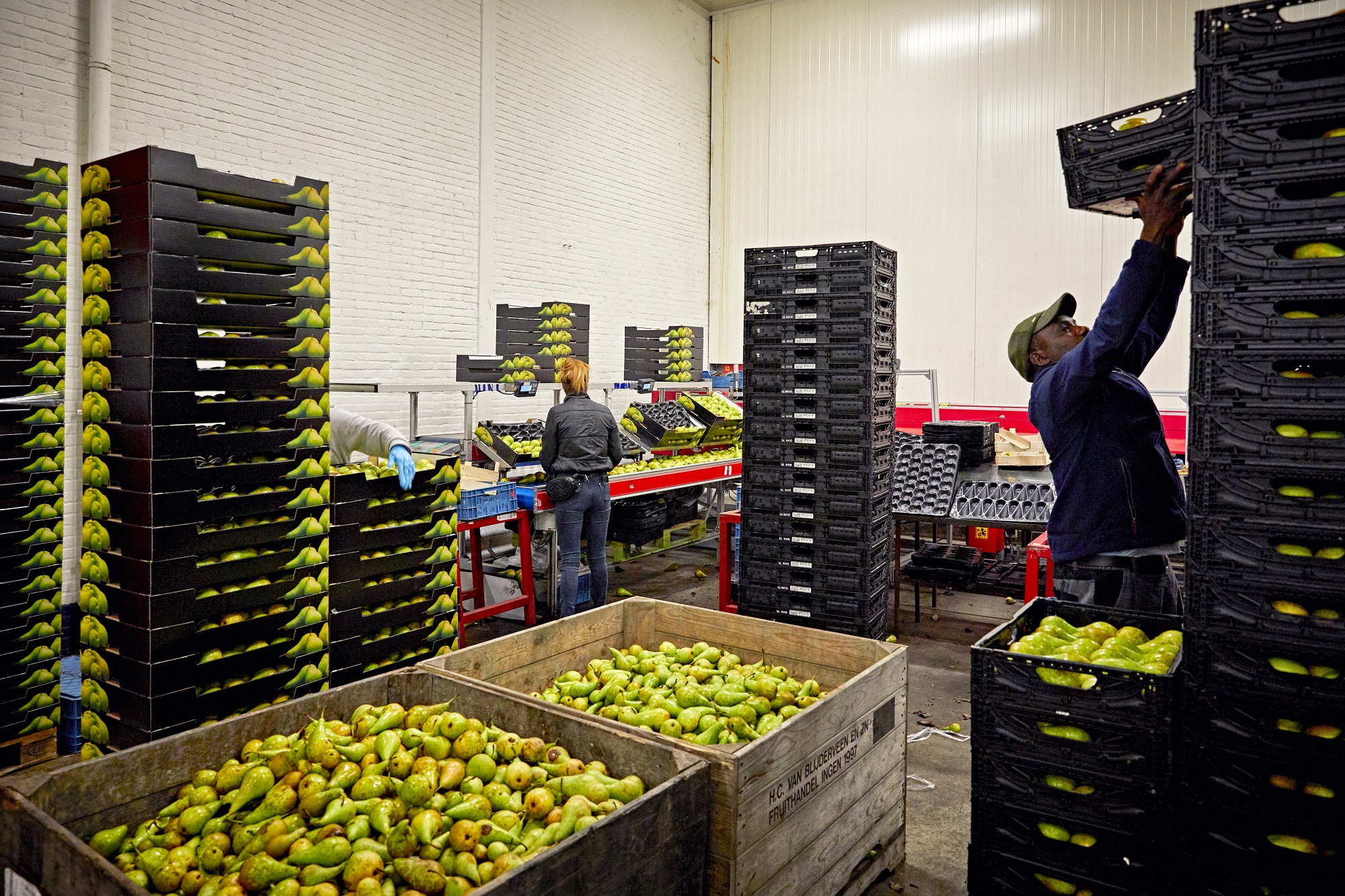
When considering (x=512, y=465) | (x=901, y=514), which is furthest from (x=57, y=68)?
(x=901, y=514)

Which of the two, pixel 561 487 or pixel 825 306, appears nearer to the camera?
pixel 825 306

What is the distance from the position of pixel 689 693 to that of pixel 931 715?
2570 mm

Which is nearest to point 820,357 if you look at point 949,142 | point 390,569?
point 390,569

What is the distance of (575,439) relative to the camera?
607cm

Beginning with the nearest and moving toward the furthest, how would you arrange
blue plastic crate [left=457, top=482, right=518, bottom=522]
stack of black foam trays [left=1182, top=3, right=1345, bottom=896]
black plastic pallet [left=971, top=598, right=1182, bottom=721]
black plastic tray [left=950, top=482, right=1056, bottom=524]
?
1. stack of black foam trays [left=1182, top=3, right=1345, bottom=896]
2. black plastic pallet [left=971, top=598, right=1182, bottom=721]
3. black plastic tray [left=950, top=482, right=1056, bottom=524]
4. blue plastic crate [left=457, top=482, right=518, bottom=522]

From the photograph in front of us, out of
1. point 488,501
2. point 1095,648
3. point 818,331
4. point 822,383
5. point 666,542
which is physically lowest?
point 666,542

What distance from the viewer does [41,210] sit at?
4117 mm

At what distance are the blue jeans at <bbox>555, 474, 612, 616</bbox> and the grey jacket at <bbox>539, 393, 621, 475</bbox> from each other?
0.16m

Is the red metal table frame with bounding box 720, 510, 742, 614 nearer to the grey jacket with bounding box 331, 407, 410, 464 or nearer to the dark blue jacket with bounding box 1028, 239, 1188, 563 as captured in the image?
the grey jacket with bounding box 331, 407, 410, 464

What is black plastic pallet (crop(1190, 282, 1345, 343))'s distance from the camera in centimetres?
197

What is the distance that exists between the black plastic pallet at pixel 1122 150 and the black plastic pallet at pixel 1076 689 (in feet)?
4.25

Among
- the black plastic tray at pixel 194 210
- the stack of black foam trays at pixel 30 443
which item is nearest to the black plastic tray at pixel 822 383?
the black plastic tray at pixel 194 210

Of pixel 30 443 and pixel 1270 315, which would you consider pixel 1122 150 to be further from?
pixel 30 443

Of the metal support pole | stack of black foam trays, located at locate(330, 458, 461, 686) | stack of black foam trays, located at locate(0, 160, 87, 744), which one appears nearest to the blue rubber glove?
stack of black foam trays, located at locate(330, 458, 461, 686)
